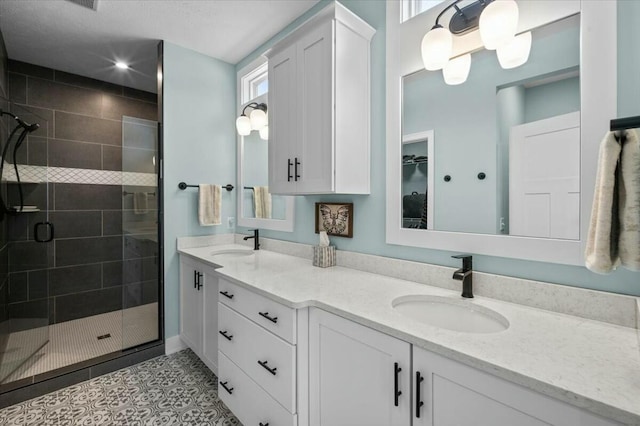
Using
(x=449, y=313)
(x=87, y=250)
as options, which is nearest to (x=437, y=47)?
(x=449, y=313)

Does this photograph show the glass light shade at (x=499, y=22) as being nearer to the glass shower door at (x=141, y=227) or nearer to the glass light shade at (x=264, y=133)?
the glass light shade at (x=264, y=133)

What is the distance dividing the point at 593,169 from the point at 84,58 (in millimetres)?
3892

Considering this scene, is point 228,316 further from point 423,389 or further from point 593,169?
point 593,169

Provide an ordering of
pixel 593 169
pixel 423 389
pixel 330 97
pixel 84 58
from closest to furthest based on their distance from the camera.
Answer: pixel 423 389 < pixel 593 169 < pixel 330 97 < pixel 84 58

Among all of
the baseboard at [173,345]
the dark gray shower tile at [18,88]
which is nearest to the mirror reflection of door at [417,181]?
the baseboard at [173,345]

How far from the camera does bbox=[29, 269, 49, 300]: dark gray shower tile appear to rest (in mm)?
2566

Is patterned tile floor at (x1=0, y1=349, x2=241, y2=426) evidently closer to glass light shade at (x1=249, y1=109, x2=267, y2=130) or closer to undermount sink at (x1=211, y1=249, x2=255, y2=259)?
undermount sink at (x1=211, y1=249, x2=255, y2=259)

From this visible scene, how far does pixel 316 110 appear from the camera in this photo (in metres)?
1.69

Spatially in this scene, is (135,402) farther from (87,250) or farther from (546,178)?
(546,178)

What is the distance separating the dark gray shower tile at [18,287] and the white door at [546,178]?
3554 mm

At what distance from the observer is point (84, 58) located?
9.18 feet

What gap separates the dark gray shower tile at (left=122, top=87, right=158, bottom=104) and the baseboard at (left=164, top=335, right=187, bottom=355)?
2.79 m

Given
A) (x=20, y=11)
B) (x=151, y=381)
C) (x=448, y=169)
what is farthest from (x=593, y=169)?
(x=20, y=11)

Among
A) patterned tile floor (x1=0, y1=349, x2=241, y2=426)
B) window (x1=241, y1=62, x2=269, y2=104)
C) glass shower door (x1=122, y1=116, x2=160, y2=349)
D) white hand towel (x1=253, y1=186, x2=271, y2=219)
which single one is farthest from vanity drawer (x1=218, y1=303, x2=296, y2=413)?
window (x1=241, y1=62, x2=269, y2=104)
